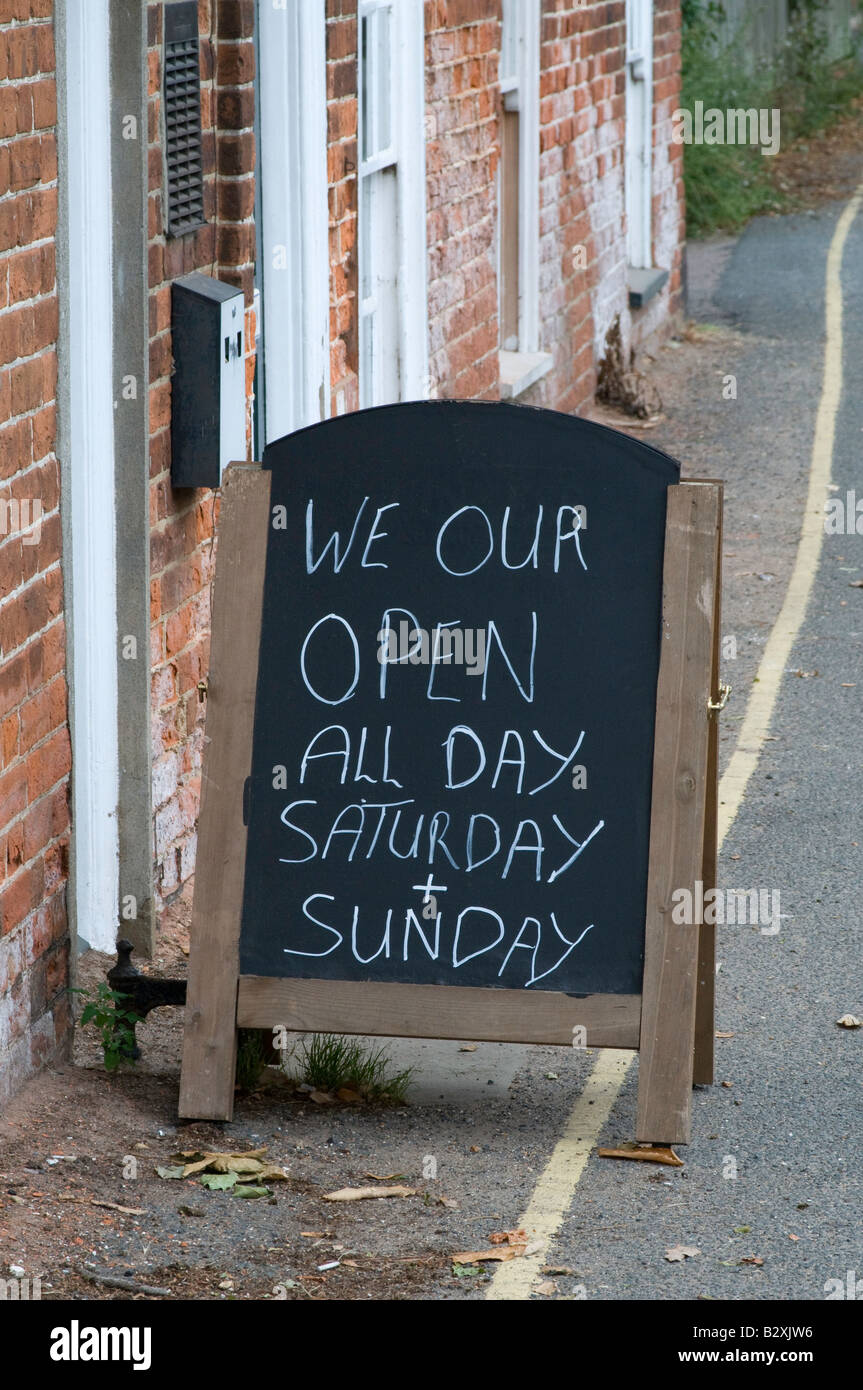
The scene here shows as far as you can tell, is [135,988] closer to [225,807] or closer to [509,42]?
[225,807]

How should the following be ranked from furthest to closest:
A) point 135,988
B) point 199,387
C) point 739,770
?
point 739,770 < point 199,387 < point 135,988

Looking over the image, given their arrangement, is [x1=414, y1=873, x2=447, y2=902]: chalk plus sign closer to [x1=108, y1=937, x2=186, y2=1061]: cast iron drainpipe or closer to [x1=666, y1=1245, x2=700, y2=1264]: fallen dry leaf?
[x1=108, y1=937, x2=186, y2=1061]: cast iron drainpipe

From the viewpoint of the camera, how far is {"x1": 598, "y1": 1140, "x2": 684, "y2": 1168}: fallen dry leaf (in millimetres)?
4172

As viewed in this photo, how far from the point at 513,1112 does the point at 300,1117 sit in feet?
1.60

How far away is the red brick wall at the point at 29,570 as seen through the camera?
400 cm

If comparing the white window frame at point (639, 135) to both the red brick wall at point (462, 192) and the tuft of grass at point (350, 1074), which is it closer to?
the red brick wall at point (462, 192)

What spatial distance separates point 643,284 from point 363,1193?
1005cm

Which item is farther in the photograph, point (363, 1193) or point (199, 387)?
point (199, 387)

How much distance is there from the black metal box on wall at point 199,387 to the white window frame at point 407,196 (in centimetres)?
203

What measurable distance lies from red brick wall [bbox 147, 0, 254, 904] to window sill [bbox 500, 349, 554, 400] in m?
3.74

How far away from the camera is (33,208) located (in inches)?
161

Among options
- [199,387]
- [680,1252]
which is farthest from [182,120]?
[680,1252]

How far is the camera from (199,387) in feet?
17.0

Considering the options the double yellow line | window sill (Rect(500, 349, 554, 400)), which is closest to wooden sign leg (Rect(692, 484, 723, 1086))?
the double yellow line
